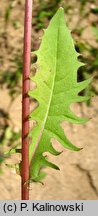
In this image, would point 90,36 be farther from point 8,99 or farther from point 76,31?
point 8,99

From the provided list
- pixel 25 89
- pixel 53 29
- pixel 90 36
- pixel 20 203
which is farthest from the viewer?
pixel 90 36

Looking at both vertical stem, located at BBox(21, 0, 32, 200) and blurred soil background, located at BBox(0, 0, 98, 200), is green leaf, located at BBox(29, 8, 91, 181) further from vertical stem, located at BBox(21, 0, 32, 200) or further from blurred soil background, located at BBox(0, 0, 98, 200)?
blurred soil background, located at BBox(0, 0, 98, 200)

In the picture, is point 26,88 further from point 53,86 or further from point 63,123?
point 63,123

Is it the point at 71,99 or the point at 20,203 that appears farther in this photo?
the point at 20,203

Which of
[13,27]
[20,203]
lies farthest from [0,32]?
[20,203]

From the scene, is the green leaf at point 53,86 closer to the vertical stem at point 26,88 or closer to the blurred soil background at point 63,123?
the vertical stem at point 26,88

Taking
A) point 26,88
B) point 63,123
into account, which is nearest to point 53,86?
point 26,88
